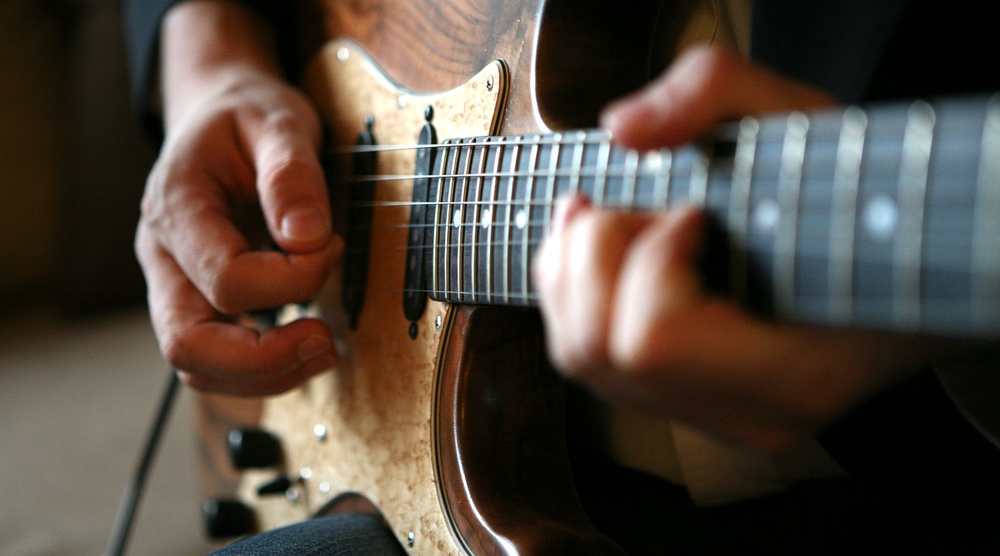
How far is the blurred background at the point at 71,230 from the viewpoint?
5.32ft

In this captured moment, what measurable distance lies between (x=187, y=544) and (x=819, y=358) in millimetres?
1220

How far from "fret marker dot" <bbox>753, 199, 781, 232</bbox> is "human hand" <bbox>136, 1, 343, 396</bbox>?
1.22ft

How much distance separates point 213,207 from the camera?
1.98ft

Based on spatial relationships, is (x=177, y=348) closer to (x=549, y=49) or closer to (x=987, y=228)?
(x=549, y=49)

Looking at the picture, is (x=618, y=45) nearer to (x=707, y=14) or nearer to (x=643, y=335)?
(x=707, y=14)

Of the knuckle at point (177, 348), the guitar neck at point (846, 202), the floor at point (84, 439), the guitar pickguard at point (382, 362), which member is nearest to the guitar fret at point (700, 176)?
the guitar neck at point (846, 202)

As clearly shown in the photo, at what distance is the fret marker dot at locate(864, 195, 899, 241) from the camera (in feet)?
0.82

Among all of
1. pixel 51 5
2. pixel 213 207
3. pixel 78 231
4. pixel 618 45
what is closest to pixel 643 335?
pixel 618 45

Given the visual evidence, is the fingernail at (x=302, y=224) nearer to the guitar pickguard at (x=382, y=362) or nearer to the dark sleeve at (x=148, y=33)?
the guitar pickguard at (x=382, y=362)

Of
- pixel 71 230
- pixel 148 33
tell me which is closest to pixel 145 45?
pixel 148 33

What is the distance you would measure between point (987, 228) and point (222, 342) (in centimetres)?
56

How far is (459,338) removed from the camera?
0.51 m

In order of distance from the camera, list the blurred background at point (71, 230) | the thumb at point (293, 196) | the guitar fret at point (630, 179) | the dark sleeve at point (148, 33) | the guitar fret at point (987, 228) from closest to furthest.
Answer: the guitar fret at point (987, 228) → the guitar fret at point (630, 179) → the thumb at point (293, 196) → the dark sleeve at point (148, 33) → the blurred background at point (71, 230)

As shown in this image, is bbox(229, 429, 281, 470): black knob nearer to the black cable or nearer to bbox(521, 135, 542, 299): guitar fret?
the black cable
